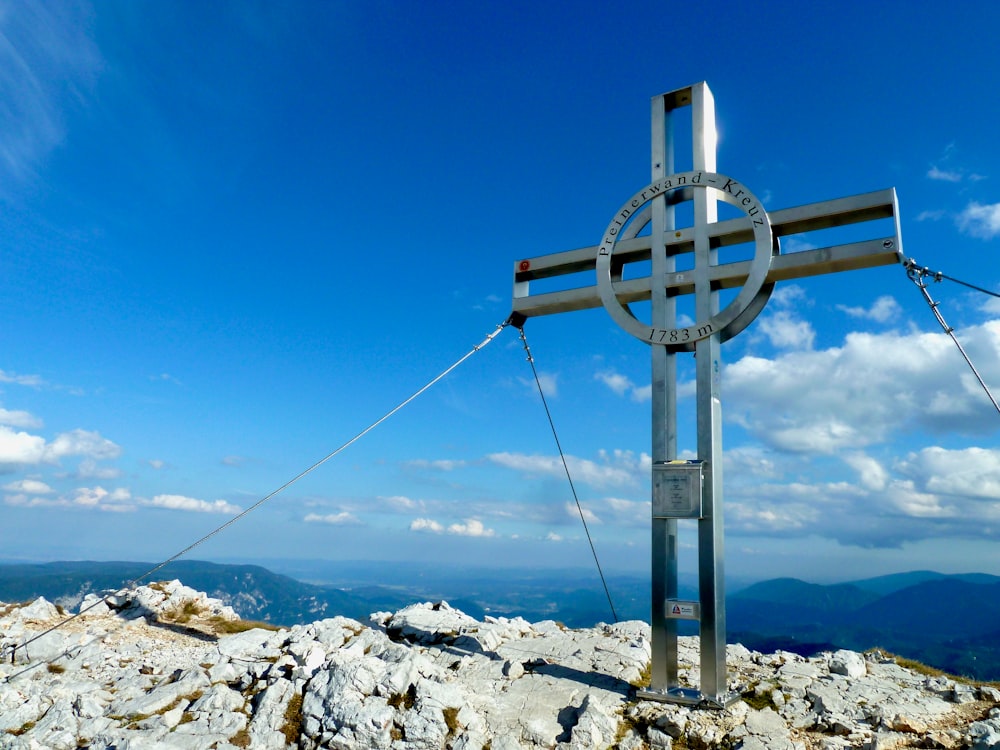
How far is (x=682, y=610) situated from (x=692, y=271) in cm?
590

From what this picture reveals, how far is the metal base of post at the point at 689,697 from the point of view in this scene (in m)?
9.44

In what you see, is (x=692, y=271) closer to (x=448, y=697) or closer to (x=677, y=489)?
(x=677, y=489)

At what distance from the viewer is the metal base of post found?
944 cm

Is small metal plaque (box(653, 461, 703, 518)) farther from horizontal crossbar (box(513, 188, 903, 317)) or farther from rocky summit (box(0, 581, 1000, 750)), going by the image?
horizontal crossbar (box(513, 188, 903, 317))

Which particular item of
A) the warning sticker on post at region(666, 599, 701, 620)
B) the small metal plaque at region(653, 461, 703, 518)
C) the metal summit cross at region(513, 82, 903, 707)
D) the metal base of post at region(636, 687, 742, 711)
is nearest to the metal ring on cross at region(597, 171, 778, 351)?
the metal summit cross at region(513, 82, 903, 707)

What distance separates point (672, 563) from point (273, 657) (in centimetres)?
774

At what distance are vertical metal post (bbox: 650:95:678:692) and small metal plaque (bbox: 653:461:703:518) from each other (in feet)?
0.87

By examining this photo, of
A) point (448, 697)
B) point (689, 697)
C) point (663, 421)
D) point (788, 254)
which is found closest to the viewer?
point (448, 697)

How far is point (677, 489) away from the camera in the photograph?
10258 mm

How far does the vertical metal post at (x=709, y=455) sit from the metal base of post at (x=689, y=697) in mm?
72

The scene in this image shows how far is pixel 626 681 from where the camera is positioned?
10.5 metres

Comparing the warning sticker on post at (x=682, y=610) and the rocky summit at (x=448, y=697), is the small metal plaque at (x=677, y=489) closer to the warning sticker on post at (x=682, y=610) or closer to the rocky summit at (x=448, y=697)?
the warning sticker on post at (x=682, y=610)

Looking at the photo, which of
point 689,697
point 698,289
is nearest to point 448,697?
point 689,697

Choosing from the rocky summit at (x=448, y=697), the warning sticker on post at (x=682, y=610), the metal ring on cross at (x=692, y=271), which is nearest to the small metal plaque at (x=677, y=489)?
the warning sticker on post at (x=682, y=610)
